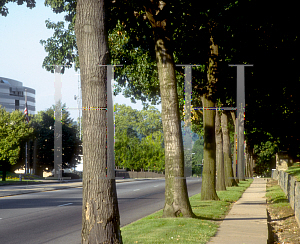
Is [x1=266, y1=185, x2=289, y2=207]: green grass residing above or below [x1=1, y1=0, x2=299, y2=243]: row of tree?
below

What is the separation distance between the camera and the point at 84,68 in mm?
6547

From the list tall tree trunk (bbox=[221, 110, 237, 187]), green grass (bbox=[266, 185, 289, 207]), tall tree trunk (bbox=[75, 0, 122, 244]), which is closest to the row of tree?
tall tree trunk (bbox=[75, 0, 122, 244])

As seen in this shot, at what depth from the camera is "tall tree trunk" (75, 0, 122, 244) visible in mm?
6148

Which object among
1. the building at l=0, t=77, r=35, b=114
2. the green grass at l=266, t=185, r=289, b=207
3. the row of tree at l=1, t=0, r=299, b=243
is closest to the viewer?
the row of tree at l=1, t=0, r=299, b=243

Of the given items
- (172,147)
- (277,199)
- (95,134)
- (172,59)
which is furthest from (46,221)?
(277,199)

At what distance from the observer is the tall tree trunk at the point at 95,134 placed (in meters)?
6.15

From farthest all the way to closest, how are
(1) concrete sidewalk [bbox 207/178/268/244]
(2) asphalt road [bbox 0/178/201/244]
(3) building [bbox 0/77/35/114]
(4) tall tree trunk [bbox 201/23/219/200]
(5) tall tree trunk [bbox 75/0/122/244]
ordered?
(3) building [bbox 0/77/35/114], (4) tall tree trunk [bbox 201/23/219/200], (2) asphalt road [bbox 0/178/201/244], (1) concrete sidewalk [bbox 207/178/268/244], (5) tall tree trunk [bbox 75/0/122/244]

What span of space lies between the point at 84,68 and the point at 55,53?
13.4 metres

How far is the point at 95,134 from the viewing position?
6.36m

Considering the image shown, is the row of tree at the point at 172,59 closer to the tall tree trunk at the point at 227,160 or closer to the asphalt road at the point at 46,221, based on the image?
the tall tree trunk at the point at 227,160

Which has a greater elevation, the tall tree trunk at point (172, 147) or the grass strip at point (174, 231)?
the tall tree trunk at point (172, 147)

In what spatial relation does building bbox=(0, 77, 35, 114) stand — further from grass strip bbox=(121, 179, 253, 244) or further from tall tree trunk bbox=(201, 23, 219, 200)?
grass strip bbox=(121, 179, 253, 244)

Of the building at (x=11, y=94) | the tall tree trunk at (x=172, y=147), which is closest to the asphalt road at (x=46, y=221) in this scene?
the tall tree trunk at (x=172, y=147)

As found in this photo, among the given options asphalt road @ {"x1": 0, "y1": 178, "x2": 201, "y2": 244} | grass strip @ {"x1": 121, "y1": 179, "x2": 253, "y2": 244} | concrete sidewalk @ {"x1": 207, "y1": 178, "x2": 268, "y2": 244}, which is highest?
grass strip @ {"x1": 121, "y1": 179, "x2": 253, "y2": 244}
